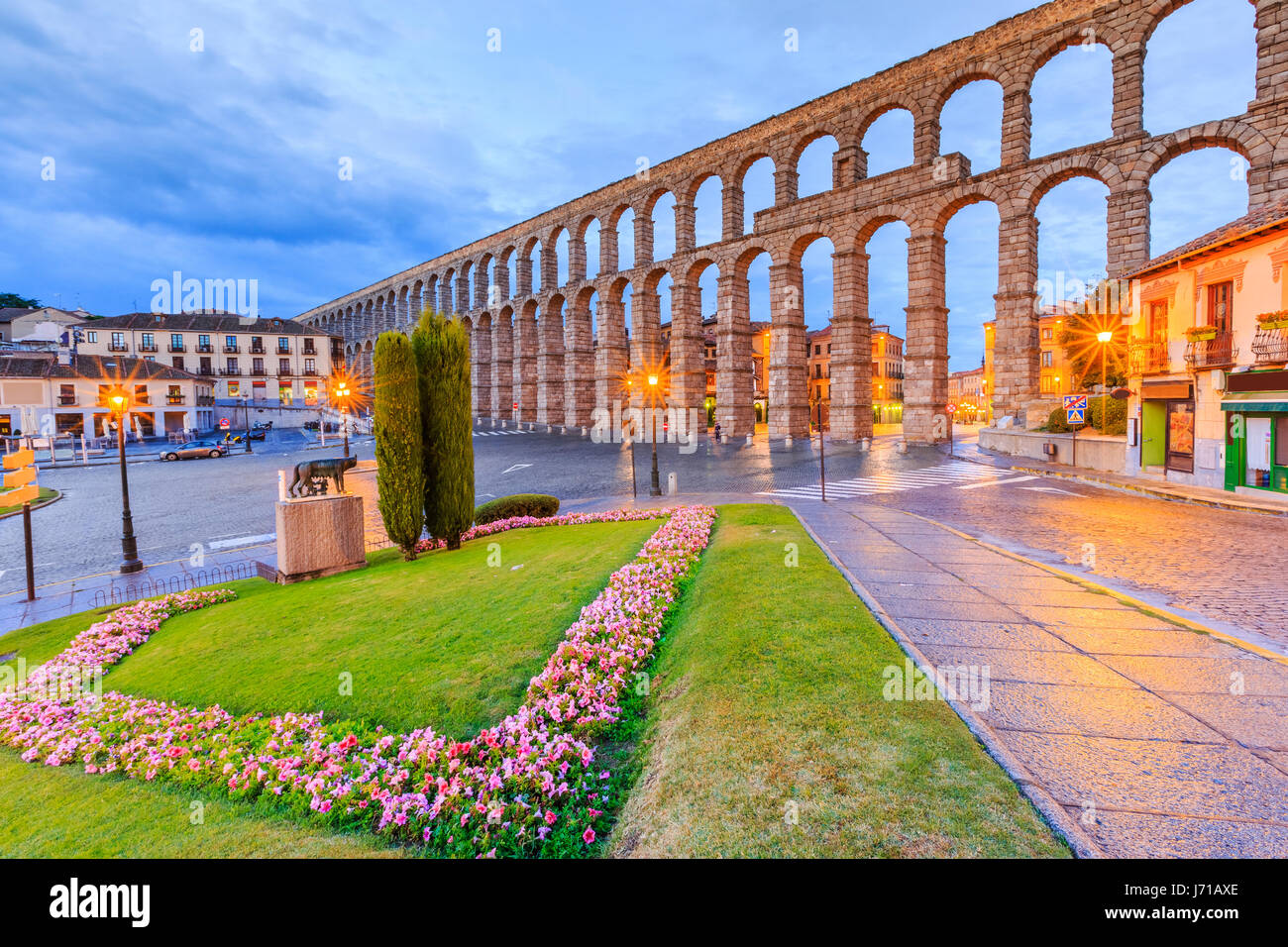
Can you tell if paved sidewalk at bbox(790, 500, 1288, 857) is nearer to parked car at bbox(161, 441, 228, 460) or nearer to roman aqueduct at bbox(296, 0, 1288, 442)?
roman aqueduct at bbox(296, 0, 1288, 442)

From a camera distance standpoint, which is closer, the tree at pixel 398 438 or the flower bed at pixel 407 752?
the flower bed at pixel 407 752

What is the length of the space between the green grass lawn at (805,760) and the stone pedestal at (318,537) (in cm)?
878

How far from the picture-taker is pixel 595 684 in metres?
5.54

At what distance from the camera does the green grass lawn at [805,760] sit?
3127 mm

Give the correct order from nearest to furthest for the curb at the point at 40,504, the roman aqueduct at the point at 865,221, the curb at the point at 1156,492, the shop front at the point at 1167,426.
→ the curb at the point at 1156,492 < the curb at the point at 40,504 < the shop front at the point at 1167,426 < the roman aqueduct at the point at 865,221

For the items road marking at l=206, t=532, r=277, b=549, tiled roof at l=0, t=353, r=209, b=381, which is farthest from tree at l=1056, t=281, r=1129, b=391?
tiled roof at l=0, t=353, r=209, b=381

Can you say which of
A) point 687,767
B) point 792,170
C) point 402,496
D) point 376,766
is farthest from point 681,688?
point 792,170

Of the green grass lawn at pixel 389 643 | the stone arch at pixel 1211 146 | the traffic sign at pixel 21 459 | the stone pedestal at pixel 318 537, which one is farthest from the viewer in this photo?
the stone arch at pixel 1211 146

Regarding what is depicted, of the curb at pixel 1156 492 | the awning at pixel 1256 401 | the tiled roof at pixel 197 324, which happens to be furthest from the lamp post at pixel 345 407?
the tiled roof at pixel 197 324

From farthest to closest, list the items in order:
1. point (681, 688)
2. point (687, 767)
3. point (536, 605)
Answer: point (536, 605) → point (681, 688) → point (687, 767)

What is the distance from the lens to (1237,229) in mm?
18359

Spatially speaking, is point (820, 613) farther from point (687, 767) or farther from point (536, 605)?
point (536, 605)

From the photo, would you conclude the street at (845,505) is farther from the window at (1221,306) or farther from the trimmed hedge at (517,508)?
the window at (1221,306)
